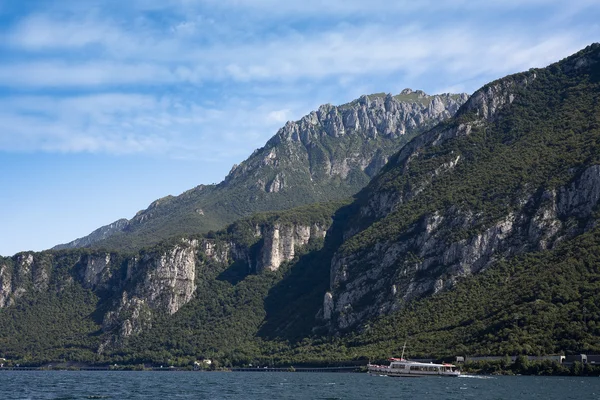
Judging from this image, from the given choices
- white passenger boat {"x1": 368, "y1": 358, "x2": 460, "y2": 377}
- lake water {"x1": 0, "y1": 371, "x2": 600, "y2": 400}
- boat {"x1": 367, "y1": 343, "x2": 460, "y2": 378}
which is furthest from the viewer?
boat {"x1": 367, "y1": 343, "x2": 460, "y2": 378}

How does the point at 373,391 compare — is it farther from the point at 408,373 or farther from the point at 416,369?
the point at 416,369

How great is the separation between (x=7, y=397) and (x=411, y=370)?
319 feet

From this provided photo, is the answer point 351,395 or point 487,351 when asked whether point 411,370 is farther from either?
point 351,395

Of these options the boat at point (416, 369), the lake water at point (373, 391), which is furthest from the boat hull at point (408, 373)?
the lake water at point (373, 391)

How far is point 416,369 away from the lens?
189 metres

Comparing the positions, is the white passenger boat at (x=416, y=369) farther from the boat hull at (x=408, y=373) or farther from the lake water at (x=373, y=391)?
the lake water at (x=373, y=391)

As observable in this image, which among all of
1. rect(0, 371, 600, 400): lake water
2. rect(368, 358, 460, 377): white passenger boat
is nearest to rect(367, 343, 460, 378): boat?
rect(368, 358, 460, 377): white passenger boat

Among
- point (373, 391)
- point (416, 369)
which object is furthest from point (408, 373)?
point (373, 391)

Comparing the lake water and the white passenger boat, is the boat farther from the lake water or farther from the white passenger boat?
the lake water

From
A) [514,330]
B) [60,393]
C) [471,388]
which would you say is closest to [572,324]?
[514,330]

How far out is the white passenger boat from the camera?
18200 centimetres

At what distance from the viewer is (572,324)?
18112 cm

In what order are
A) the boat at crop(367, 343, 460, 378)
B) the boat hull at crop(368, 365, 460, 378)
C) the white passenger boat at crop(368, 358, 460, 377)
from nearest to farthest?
1. the boat hull at crop(368, 365, 460, 378)
2. the white passenger boat at crop(368, 358, 460, 377)
3. the boat at crop(367, 343, 460, 378)

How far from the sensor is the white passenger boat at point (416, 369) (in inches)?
7165
